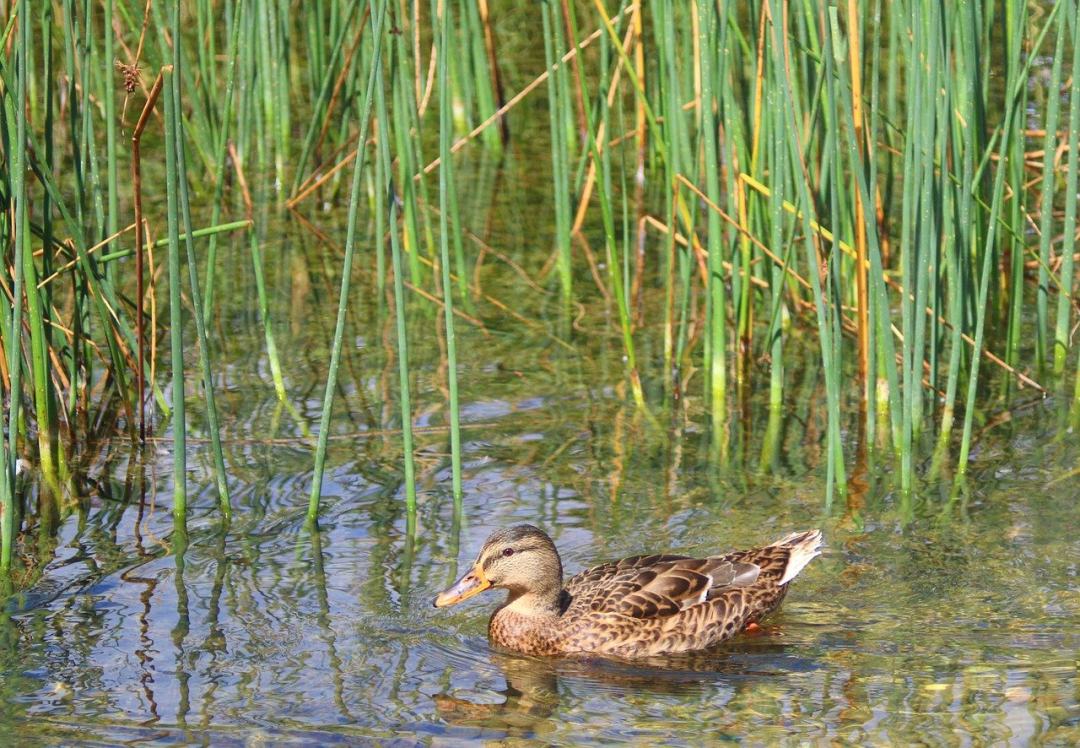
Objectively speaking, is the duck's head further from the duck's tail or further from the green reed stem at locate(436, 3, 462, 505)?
the duck's tail

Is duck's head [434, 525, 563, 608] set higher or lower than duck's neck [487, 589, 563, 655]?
higher

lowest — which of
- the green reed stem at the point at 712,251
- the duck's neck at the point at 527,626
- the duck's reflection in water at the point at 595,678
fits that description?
the duck's reflection in water at the point at 595,678

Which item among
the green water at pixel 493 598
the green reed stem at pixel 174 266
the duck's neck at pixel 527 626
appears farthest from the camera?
the duck's neck at pixel 527 626

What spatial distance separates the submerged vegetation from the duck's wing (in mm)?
638

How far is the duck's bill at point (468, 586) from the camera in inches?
198

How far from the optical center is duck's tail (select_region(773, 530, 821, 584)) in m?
5.12

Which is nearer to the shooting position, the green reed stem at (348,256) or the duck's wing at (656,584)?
the green reed stem at (348,256)

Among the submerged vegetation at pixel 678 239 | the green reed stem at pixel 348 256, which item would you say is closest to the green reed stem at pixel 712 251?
the submerged vegetation at pixel 678 239

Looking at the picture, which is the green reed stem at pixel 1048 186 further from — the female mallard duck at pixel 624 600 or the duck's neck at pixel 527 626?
the duck's neck at pixel 527 626

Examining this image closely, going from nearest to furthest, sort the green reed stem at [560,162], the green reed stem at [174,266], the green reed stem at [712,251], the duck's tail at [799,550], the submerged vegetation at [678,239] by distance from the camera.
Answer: the green reed stem at [174,266] < the duck's tail at [799,550] < the submerged vegetation at [678,239] < the green reed stem at [712,251] < the green reed stem at [560,162]

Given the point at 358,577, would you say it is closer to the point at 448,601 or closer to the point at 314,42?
the point at 448,601

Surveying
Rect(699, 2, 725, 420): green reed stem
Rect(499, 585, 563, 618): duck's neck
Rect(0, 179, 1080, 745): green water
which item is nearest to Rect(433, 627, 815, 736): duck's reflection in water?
Rect(0, 179, 1080, 745): green water

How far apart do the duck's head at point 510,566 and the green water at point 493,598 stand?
0.54 ft

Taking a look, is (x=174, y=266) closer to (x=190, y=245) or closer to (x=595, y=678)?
(x=190, y=245)
